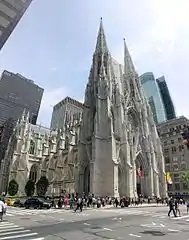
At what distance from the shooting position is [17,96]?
126125 millimetres

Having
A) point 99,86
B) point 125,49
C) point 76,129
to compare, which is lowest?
point 76,129

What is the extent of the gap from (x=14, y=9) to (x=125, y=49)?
66428 millimetres

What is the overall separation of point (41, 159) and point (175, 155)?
136 feet

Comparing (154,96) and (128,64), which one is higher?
(154,96)

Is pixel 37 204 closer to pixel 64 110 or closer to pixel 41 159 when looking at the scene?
pixel 41 159

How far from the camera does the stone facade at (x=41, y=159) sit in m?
51.5

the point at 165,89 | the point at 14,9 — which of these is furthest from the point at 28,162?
the point at 165,89

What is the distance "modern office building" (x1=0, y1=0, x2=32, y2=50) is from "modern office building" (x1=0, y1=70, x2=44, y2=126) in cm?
10716

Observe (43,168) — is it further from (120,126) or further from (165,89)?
(165,89)

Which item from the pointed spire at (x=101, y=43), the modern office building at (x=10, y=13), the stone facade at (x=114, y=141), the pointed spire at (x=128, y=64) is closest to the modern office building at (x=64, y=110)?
the pointed spire at (x=128, y=64)

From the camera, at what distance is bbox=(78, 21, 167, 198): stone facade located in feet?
128

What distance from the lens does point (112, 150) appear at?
129 ft

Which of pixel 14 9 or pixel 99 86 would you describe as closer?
pixel 14 9

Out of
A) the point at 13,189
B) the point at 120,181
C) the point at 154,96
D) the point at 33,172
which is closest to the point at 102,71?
the point at 120,181
